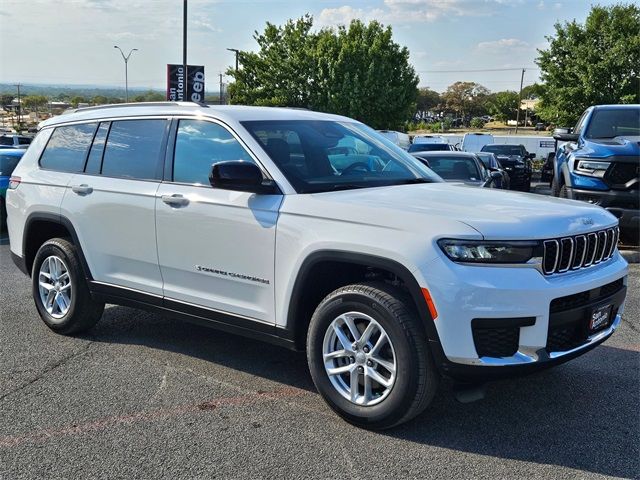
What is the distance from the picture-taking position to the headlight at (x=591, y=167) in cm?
861

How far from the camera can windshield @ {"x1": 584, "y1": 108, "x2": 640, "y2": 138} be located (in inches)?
380

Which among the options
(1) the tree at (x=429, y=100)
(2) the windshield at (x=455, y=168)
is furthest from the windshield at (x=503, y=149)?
(1) the tree at (x=429, y=100)

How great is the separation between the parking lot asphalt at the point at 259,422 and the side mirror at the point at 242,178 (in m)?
1.33

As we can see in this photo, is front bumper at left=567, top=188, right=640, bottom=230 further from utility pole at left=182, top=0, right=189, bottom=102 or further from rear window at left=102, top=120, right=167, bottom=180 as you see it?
utility pole at left=182, top=0, right=189, bottom=102

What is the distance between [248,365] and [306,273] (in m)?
1.29

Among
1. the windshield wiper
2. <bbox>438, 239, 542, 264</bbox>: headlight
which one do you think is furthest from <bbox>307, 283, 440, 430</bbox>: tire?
the windshield wiper

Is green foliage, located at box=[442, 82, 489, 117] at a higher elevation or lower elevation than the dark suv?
higher

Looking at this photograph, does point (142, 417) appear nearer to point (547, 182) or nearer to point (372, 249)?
point (372, 249)

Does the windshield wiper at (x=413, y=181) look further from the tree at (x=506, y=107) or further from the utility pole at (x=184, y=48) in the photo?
the tree at (x=506, y=107)

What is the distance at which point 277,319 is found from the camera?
4.09m

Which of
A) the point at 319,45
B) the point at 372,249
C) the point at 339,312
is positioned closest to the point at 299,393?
the point at 339,312

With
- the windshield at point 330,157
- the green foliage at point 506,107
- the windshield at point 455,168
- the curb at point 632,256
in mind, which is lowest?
the curb at point 632,256

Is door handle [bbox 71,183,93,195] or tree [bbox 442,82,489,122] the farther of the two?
tree [bbox 442,82,489,122]

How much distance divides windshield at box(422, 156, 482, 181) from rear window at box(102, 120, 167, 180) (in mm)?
7246
